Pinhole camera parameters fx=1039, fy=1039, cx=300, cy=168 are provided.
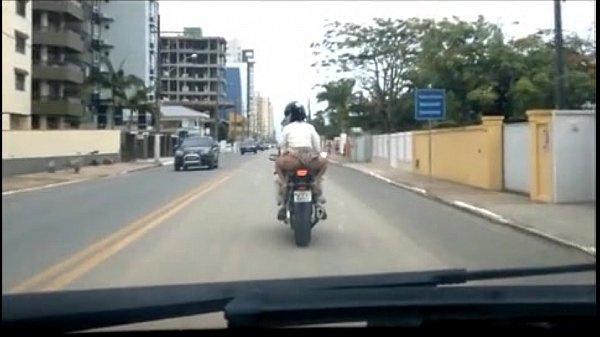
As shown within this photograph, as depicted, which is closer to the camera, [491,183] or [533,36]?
[491,183]

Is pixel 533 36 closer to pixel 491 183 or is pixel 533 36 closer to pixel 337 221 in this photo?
pixel 491 183

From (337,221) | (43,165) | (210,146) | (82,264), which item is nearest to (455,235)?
(337,221)

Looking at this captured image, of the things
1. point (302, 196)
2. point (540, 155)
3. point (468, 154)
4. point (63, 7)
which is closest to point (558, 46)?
point (540, 155)

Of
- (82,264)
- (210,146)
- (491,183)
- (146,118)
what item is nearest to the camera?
(82,264)

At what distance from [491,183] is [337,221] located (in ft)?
37.0

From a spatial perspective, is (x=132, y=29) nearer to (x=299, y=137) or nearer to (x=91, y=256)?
(x=299, y=137)

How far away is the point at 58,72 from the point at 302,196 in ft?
129

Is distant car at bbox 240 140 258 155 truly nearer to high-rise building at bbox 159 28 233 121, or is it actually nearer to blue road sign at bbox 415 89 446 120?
high-rise building at bbox 159 28 233 121

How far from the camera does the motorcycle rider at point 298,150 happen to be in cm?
1266

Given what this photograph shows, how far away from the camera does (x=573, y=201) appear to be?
2105cm

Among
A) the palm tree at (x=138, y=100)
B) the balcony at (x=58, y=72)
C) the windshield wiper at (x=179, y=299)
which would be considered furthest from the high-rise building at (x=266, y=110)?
the windshield wiper at (x=179, y=299)

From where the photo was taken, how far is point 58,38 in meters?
40.8

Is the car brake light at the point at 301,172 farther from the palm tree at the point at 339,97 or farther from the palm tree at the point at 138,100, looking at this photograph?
the palm tree at the point at 138,100

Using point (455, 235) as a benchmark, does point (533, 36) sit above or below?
above
